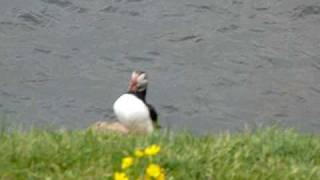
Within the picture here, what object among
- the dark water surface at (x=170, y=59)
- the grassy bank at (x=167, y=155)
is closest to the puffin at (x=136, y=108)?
the dark water surface at (x=170, y=59)

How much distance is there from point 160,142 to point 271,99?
19.0 ft

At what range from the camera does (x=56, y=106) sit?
1162cm

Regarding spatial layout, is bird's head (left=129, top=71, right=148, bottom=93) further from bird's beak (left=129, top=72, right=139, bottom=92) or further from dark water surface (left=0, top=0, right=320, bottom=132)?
dark water surface (left=0, top=0, right=320, bottom=132)

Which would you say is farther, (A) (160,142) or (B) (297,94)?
(B) (297,94)

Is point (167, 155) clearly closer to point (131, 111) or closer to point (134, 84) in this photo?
point (131, 111)

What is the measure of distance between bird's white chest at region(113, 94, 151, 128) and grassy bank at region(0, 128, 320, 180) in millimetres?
3258

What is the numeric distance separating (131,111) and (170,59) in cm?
264

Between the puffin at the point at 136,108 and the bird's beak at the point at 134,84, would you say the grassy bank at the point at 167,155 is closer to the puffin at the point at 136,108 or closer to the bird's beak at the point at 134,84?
the puffin at the point at 136,108

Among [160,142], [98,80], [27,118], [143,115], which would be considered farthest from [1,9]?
[160,142]

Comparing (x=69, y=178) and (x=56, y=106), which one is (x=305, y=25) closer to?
(x=56, y=106)

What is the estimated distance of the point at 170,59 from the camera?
12.9 m

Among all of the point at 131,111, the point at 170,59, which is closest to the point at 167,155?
the point at 131,111

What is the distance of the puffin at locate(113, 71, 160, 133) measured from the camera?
33.0 ft

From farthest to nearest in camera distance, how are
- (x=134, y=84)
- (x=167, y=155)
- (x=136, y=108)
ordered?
(x=134, y=84)
(x=136, y=108)
(x=167, y=155)
